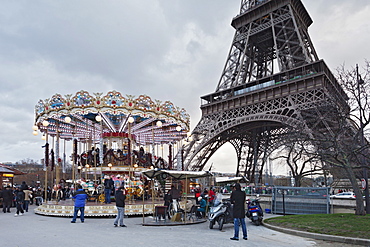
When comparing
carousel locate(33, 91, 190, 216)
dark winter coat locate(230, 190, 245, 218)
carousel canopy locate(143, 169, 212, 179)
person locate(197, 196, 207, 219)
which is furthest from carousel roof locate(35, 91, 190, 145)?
dark winter coat locate(230, 190, 245, 218)

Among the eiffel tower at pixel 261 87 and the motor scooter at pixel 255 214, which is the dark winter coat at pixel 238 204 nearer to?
the motor scooter at pixel 255 214

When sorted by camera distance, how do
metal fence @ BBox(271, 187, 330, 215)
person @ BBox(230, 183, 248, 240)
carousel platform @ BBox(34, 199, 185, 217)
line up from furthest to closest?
metal fence @ BBox(271, 187, 330, 215)
carousel platform @ BBox(34, 199, 185, 217)
person @ BBox(230, 183, 248, 240)

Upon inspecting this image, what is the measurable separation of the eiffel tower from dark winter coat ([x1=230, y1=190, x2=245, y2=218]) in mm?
17649

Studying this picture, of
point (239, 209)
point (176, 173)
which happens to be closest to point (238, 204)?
point (239, 209)

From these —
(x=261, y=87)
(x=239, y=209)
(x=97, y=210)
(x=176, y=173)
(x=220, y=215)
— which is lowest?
(x=97, y=210)

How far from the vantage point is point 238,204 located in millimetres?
8922

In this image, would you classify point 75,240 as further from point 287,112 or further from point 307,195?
point 287,112

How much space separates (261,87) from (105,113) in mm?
19500

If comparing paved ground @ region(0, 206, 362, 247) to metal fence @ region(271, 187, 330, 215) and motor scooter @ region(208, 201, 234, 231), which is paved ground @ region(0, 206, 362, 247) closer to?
motor scooter @ region(208, 201, 234, 231)

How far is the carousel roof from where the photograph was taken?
53.9 feet

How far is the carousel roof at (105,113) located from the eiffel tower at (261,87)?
33.9 ft

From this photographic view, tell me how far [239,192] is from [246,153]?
3425cm

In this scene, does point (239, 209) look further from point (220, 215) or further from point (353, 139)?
point (353, 139)

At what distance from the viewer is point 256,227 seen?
11.6 metres
